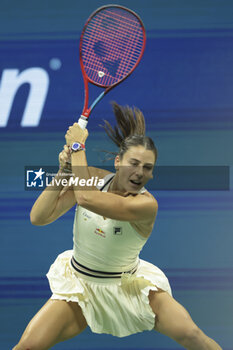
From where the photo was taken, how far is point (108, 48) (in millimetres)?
3412

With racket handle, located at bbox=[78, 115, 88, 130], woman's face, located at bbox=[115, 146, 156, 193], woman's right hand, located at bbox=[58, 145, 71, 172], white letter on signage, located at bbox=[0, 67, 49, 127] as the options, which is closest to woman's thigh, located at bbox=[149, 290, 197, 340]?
woman's face, located at bbox=[115, 146, 156, 193]

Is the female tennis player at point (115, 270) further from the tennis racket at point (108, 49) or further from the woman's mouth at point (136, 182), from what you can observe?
the tennis racket at point (108, 49)

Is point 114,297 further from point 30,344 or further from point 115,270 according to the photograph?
point 30,344

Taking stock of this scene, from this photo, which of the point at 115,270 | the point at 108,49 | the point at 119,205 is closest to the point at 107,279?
the point at 115,270

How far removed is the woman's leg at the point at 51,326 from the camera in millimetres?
3008

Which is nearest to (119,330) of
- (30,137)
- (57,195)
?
(57,195)

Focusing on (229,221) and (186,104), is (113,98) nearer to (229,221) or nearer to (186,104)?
(186,104)

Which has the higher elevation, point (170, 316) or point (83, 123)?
point (83, 123)

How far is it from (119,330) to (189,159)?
60.0 inches

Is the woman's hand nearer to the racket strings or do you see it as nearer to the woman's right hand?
the woman's right hand

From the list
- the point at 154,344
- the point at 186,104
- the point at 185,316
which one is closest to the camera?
the point at 185,316

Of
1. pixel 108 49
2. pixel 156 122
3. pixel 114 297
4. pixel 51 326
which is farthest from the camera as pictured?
pixel 156 122

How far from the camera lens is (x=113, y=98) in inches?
172

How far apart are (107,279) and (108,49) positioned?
4.11 ft
